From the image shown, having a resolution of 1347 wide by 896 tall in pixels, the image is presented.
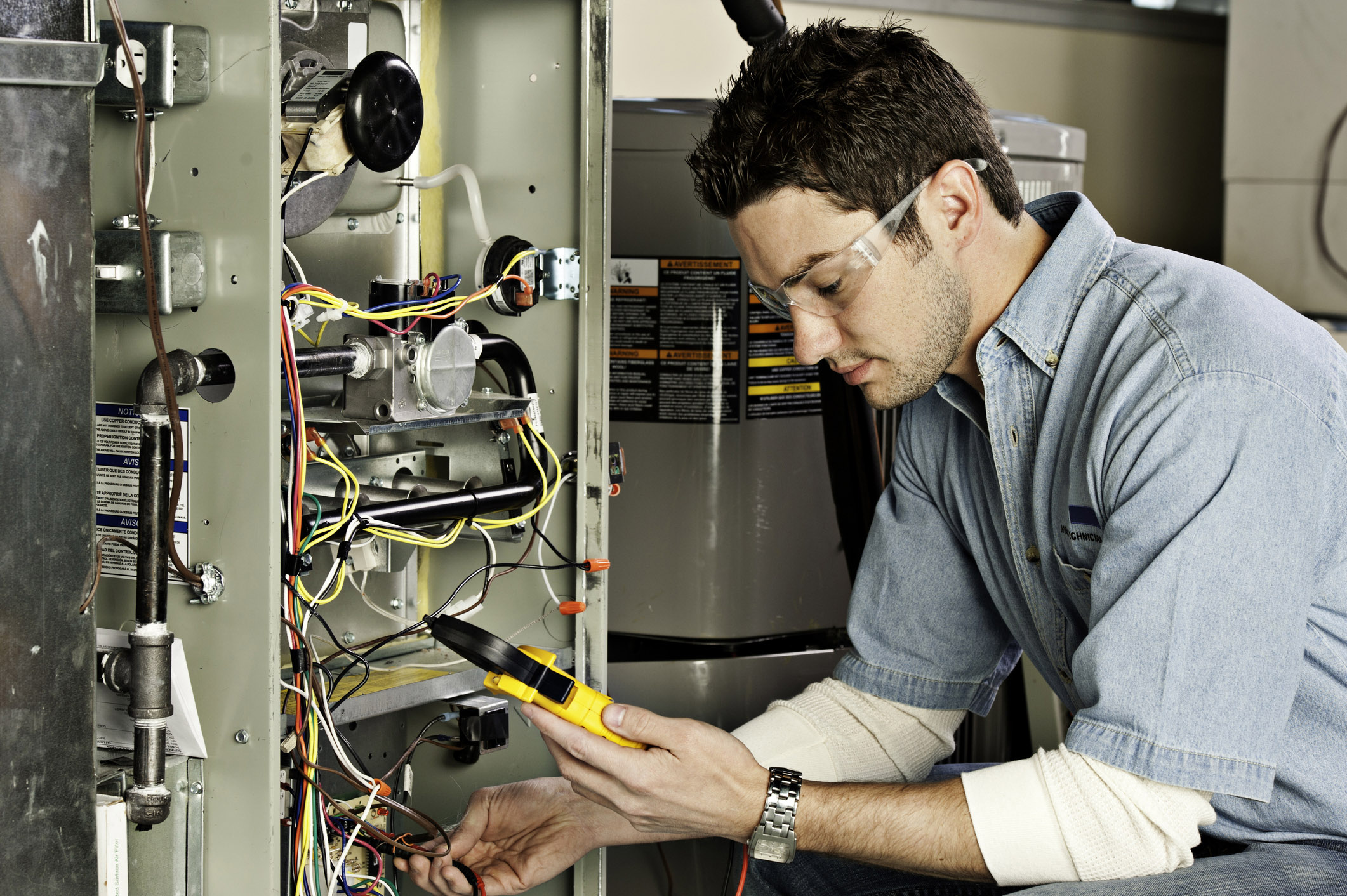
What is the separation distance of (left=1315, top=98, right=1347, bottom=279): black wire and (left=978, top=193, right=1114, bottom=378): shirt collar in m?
2.05

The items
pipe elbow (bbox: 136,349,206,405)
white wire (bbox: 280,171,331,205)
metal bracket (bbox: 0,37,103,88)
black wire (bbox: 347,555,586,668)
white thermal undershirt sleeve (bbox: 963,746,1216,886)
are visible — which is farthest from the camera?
black wire (bbox: 347,555,586,668)

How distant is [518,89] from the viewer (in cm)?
152

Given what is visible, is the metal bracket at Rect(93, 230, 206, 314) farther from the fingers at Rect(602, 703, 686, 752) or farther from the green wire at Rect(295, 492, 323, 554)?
the fingers at Rect(602, 703, 686, 752)

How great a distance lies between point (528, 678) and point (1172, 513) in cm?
59

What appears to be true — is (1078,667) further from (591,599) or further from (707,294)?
(707,294)

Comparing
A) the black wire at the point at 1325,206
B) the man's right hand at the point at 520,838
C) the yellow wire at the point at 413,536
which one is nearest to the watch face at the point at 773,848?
the man's right hand at the point at 520,838

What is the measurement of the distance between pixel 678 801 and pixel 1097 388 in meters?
0.57

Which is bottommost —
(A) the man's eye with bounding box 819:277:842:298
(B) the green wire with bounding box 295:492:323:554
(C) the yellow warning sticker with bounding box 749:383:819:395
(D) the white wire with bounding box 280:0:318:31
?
(B) the green wire with bounding box 295:492:323:554

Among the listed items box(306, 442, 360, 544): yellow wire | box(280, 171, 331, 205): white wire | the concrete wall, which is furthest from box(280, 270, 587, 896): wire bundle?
the concrete wall

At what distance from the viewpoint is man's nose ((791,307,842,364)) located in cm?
128

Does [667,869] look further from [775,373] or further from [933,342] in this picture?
[933,342]

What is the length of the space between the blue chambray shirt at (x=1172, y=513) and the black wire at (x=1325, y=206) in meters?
1.95

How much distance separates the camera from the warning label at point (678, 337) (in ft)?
6.14

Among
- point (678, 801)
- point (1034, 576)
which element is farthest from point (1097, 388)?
point (678, 801)
